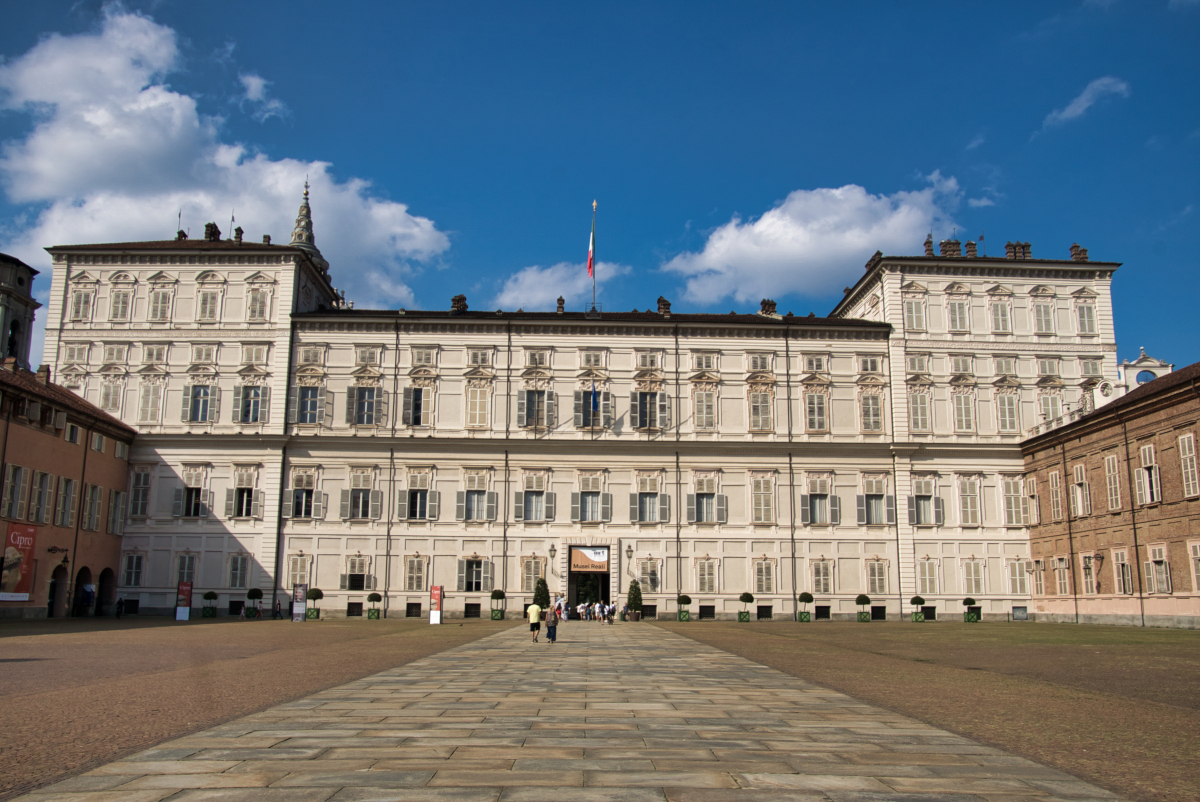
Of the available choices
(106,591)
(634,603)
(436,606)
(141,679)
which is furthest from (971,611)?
(106,591)

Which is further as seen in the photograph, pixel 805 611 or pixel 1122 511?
pixel 805 611

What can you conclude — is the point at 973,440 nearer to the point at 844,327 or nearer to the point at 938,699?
the point at 844,327

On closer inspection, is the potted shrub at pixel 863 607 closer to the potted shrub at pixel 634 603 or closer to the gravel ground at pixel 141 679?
the potted shrub at pixel 634 603

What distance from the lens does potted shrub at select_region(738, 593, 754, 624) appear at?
48625 millimetres

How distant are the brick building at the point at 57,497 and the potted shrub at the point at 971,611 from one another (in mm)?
46319

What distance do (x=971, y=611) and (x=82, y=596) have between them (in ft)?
155

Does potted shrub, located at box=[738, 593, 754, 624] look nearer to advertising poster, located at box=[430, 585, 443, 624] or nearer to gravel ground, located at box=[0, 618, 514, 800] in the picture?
advertising poster, located at box=[430, 585, 443, 624]

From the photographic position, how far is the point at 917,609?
1964 inches

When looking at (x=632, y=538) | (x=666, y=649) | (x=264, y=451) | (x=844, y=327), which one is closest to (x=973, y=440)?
(x=844, y=327)

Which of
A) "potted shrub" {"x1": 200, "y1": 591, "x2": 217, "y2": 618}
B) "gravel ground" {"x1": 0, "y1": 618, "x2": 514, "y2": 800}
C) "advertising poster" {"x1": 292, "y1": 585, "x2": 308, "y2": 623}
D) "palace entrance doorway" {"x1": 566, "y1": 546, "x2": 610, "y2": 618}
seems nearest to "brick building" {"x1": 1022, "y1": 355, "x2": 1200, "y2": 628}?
"palace entrance doorway" {"x1": 566, "y1": 546, "x2": 610, "y2": 618}

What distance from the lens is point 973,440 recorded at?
170ft

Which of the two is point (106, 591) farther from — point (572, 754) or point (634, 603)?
point (572, 754)

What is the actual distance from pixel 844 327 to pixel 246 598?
122 ft

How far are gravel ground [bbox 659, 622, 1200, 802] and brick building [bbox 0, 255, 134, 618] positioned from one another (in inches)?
1231
